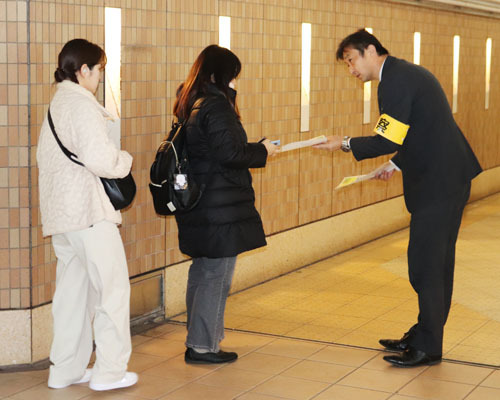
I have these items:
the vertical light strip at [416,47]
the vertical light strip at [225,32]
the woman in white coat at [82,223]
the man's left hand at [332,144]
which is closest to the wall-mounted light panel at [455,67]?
the vertical light strip at [416,47]

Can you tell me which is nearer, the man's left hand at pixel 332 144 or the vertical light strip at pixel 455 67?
A: the man's left hand at pixel 332 144

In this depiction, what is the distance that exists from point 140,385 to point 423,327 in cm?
160

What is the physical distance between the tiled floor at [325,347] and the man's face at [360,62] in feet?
5.30

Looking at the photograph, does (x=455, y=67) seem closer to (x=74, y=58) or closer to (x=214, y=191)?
(x=214, y=191)

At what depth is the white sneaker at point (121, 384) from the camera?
4535 mm

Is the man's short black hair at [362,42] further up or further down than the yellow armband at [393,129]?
further up

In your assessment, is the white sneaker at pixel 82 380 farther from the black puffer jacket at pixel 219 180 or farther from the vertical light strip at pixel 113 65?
the vertical light strip at pixel 113 65

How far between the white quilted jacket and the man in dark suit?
1485mm

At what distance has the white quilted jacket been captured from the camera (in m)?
4.23

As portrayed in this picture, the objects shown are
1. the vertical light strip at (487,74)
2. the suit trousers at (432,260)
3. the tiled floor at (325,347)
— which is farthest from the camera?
the vertical light strip at (487,74)

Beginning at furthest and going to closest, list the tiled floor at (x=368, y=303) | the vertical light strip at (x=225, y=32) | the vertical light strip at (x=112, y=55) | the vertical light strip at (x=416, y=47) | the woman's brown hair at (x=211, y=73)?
the vertical light strip at (x=416, y=47)
the vertical light strip at (x=225, y=32)
the tiled floor at (x=368, y=303)
the vertical light strip at (x=112, y=55)
the woman's brown hair at (x=211, y=73)

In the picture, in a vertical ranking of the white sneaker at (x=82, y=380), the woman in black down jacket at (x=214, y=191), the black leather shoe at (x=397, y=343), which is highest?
the woman in black down jacket at (x=214, y=191)

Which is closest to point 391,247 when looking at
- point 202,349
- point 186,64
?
point 186,64

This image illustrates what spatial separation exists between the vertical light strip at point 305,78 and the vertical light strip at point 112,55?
8.21ft
